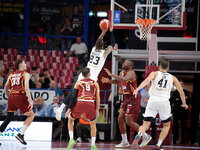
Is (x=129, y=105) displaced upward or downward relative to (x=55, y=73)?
downward

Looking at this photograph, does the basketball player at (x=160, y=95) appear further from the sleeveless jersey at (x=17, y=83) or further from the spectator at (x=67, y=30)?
the spectator at (x=67, y=30)

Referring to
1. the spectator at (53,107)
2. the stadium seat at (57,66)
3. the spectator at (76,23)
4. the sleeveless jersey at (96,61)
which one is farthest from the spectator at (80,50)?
the sleeveless jersey at (96,61)

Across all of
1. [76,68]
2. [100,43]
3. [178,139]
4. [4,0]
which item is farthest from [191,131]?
[4,0]

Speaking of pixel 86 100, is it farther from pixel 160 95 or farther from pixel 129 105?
pixel 129 105

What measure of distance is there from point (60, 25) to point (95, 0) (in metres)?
2.17

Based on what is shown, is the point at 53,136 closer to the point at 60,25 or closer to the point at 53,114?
the point at 53,114

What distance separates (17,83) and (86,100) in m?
1.96

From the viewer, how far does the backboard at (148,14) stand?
39.2ft

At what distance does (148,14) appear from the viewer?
12.0 meters

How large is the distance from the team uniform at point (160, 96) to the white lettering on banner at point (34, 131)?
4399 millimetres

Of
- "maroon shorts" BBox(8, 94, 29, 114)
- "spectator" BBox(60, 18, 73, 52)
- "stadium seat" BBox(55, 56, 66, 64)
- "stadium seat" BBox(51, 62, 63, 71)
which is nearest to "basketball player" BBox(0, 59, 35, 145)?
"maroon shorts" BBox(8, 94, 29, 114)

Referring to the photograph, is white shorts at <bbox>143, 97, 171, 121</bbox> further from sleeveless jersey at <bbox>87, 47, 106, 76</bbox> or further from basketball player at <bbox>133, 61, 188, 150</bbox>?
sleeveless jersey at <bbox>87, 47, 106, 76</bbox>

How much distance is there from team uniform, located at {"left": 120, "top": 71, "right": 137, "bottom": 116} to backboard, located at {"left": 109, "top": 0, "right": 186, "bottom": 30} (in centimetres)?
182

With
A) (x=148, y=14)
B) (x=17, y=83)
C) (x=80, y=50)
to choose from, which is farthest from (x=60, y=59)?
(x=17, y=83)
